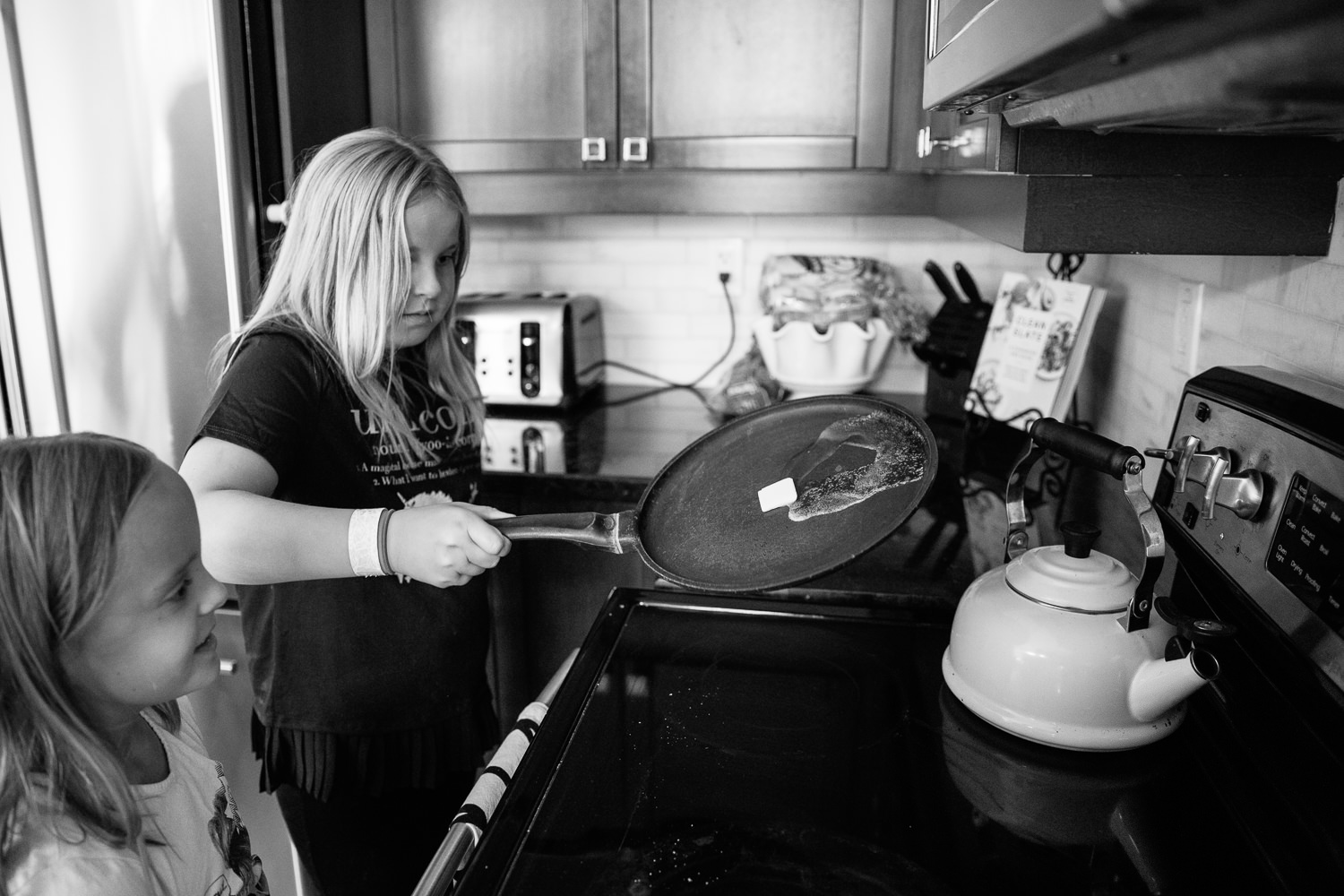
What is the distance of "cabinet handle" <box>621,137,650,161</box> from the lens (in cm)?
213

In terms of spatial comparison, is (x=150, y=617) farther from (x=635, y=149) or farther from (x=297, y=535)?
(x=635, y=149)

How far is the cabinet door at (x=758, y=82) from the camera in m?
2.03

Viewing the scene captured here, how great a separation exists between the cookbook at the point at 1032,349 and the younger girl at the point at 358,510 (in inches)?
42.8

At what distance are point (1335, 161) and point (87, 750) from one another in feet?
4.13

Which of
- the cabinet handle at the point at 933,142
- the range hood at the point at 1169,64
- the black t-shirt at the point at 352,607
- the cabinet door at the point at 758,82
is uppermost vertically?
the cabinet door at the point at 758,82

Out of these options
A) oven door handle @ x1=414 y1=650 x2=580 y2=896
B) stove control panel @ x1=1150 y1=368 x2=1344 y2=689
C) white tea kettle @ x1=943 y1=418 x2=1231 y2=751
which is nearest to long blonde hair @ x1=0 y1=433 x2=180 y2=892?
oven door handle @ x1=414 y1=650 x2=580 y2=896

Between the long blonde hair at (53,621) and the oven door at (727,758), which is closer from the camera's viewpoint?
the long blonde hair at (53,621)

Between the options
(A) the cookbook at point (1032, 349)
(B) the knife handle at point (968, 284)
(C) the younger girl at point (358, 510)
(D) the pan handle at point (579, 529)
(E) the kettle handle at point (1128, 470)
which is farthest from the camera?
(B) the knife handle at point (968, 284)

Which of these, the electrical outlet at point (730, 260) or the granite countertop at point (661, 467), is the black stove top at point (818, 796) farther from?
the electrical outlet at point (730, 260)

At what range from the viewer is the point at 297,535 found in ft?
3.60

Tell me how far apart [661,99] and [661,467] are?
32.8 inches

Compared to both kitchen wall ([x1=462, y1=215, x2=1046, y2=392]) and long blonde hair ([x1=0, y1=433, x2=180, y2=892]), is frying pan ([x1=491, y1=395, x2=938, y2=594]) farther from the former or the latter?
kitchen wall ([x1=462, y1=215, x2=1046, y2=392])

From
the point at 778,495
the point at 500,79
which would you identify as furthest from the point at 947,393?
the point at 778,495

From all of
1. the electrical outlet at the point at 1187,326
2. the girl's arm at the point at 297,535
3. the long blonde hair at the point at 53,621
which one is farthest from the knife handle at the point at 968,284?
the long blonde hair at the point at 53,621
